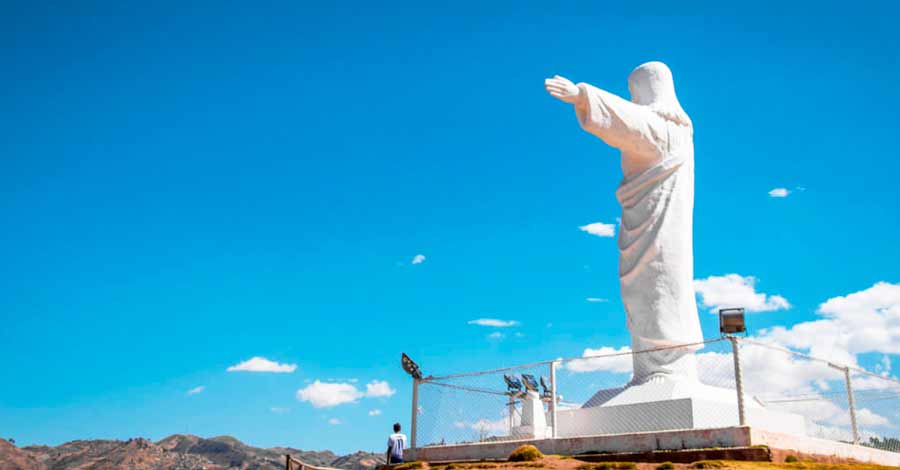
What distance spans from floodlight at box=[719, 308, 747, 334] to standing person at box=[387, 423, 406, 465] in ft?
19.2

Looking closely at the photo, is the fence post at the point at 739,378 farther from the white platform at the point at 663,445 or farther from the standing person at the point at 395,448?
the standing person at the point at 395,448

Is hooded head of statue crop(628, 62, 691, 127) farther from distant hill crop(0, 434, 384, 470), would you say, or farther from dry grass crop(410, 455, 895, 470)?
distant hill crop(0, 434, 384, 470)

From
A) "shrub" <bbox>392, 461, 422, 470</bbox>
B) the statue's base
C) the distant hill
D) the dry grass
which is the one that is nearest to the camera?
the dry grass

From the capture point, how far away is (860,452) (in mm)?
13469

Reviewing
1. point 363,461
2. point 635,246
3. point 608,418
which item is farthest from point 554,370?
point 363,461

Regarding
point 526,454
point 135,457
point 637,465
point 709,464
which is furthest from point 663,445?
point 135,457

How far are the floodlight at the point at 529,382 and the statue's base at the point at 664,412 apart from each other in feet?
3.30

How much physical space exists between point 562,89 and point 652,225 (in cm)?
313

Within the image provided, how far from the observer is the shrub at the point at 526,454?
12.3 m

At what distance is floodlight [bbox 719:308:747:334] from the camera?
38.6ft

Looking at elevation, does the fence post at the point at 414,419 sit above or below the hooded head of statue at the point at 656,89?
below

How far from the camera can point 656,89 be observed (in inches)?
650

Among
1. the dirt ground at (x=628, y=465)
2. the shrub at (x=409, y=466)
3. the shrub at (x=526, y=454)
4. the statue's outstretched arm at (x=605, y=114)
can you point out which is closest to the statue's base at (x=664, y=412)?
the dirt ground at (x=628, y=465)

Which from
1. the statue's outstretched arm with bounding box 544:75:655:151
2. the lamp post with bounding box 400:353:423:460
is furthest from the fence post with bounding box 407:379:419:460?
the statue's outstretched arm with bounding box 544:75:655:151
